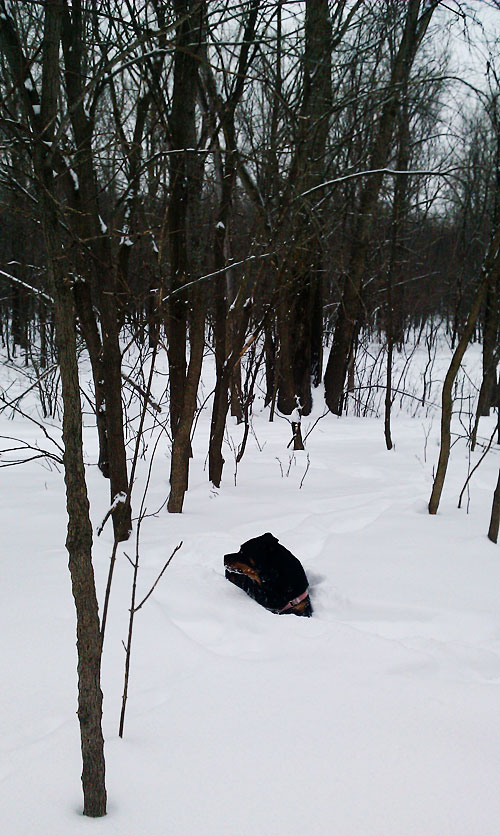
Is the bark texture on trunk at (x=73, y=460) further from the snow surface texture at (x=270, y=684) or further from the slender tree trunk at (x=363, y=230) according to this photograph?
the slender tree trunk at (x=363, y=230)

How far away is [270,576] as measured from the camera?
9.29ft

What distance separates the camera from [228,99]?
381 cm

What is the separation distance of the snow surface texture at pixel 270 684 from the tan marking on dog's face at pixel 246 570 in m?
0.10

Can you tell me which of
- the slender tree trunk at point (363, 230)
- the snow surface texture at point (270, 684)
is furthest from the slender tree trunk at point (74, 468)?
the slender tree trunk at point (363, 230)

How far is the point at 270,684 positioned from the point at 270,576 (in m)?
0.80

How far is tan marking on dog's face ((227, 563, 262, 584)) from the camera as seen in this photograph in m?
2.84

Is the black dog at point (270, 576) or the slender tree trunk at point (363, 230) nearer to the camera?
the black dog at point (270, 576)

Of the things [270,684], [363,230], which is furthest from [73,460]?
[363,230]

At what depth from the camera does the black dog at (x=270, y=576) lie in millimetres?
2807

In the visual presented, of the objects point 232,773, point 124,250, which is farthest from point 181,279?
point 232,773

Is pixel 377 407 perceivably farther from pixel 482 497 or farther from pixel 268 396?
pixel 482 497

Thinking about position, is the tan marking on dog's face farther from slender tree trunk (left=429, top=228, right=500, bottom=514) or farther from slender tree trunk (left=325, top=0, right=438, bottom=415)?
slender tree trunk (left=325, top=0, right=438, bottom=415)

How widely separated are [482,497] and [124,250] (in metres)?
3.28

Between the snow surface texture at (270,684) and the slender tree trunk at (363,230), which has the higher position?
the slender tree trunk at (363,230)
